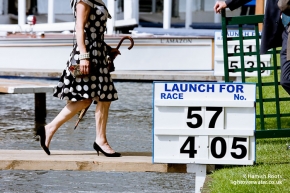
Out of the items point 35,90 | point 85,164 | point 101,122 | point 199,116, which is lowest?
point 85,164

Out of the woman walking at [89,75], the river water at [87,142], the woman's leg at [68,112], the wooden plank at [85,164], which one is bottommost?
the river water at [87,142]

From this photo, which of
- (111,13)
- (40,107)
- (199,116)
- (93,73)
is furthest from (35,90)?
(111,13)

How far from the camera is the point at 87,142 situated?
1048cm

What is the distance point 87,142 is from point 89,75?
315 cm

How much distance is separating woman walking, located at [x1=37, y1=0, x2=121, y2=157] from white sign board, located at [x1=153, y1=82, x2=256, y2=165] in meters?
0.66

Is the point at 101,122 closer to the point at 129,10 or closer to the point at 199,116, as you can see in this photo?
the point at 199,116

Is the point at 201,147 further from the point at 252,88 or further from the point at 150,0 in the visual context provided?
the point at 150,0

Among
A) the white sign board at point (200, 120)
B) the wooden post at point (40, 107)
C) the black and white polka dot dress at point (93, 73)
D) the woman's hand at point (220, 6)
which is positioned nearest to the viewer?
the white sign board at point (200, 120)

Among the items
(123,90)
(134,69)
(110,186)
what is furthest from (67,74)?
(134,69)

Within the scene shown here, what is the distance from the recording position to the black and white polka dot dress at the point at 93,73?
7.43 metres

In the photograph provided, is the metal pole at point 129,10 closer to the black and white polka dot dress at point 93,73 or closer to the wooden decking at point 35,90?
the wooden decking at point 35,90

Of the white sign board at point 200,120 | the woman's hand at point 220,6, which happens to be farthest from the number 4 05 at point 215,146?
the woman's hand at point 220,6

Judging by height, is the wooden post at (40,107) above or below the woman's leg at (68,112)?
below

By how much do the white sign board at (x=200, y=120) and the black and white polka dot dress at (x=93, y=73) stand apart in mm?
666
